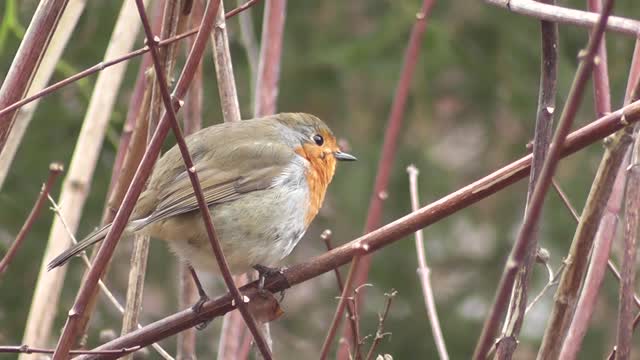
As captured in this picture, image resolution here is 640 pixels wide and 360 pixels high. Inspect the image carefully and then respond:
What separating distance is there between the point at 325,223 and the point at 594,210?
3.79 m

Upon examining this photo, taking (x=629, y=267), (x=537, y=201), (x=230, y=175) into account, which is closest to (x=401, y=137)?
(x=230, y=175)

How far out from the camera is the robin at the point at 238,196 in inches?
113

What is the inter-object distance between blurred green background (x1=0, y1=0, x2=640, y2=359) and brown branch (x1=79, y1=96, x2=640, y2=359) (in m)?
2.38

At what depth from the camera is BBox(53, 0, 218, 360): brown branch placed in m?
1.55

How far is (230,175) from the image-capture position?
3107 millimetres

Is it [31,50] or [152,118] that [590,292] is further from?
[31,50]

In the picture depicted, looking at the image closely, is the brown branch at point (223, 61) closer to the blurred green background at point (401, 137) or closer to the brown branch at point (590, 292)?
the brown branch at point (590, 292)

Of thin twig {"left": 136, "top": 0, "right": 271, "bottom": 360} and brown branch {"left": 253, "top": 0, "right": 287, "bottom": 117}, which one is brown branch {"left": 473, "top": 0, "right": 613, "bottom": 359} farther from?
brown branch {"left": 253, "top": 0, "right": 287, "bottom": 117}

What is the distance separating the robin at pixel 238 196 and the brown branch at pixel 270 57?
0.27 feet

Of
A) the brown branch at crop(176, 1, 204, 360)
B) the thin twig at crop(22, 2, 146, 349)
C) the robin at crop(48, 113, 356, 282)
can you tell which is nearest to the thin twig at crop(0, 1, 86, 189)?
the thin twig at crop(22, 2, 146, 349)

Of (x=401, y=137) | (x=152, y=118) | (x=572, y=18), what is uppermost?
(x=572, y=18)

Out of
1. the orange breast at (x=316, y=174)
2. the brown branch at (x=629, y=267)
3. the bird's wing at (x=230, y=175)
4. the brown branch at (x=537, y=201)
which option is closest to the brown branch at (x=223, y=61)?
the bird's wing at (x=230, y=175)

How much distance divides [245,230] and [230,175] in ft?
0.75

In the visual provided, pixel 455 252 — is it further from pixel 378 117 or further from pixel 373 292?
pixel 378 117
